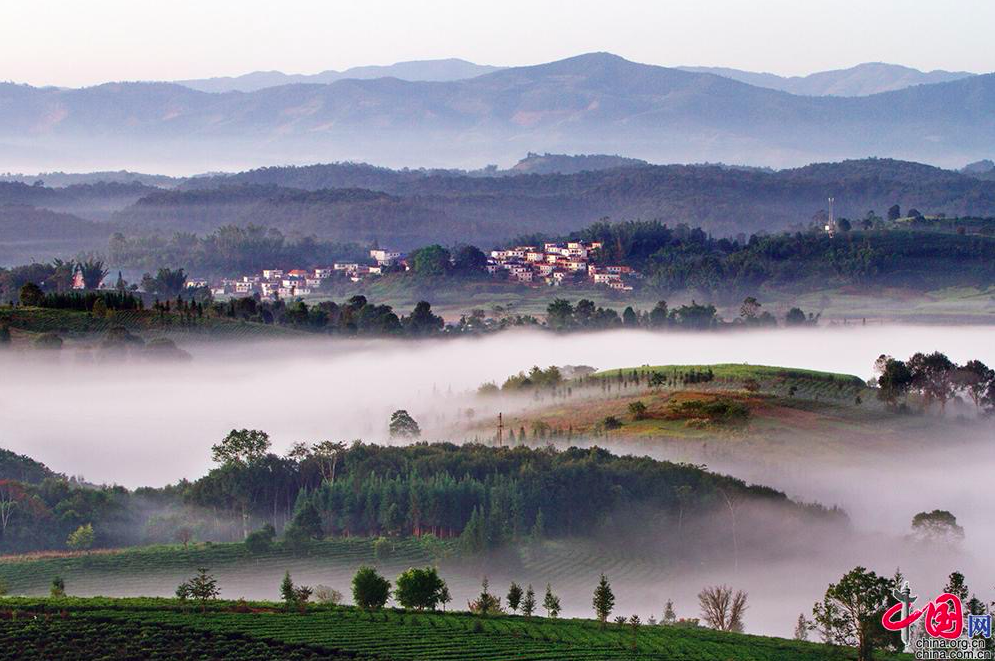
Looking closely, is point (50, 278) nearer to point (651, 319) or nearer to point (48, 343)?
point (48, 343)

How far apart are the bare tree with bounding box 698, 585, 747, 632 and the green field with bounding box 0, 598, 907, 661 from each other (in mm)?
2184

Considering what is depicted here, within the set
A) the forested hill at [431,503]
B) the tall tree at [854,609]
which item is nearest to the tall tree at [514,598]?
the forested hill at [431,503]

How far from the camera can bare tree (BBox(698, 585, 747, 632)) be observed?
56.7 m

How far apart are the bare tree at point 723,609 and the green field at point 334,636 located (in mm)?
2184

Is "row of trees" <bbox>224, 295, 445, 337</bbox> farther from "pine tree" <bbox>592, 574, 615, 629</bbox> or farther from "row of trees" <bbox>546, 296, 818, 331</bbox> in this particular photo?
"pine tree" <bbox>592, 574, 615, 629</bbox>

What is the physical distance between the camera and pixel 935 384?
92.9 m

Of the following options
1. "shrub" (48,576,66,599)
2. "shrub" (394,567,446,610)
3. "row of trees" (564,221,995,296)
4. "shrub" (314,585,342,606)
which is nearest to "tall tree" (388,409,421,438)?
"shrub" (314,585,342,606)

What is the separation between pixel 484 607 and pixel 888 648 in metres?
12.3

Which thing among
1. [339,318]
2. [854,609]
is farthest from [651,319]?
[854,609]

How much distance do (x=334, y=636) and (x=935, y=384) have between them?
165ft

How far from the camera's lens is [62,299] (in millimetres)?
113875

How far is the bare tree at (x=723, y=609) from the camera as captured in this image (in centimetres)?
5672

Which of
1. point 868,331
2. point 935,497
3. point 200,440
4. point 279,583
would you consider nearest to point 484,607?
point 279,583

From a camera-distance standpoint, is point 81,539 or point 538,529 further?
point 538,529
